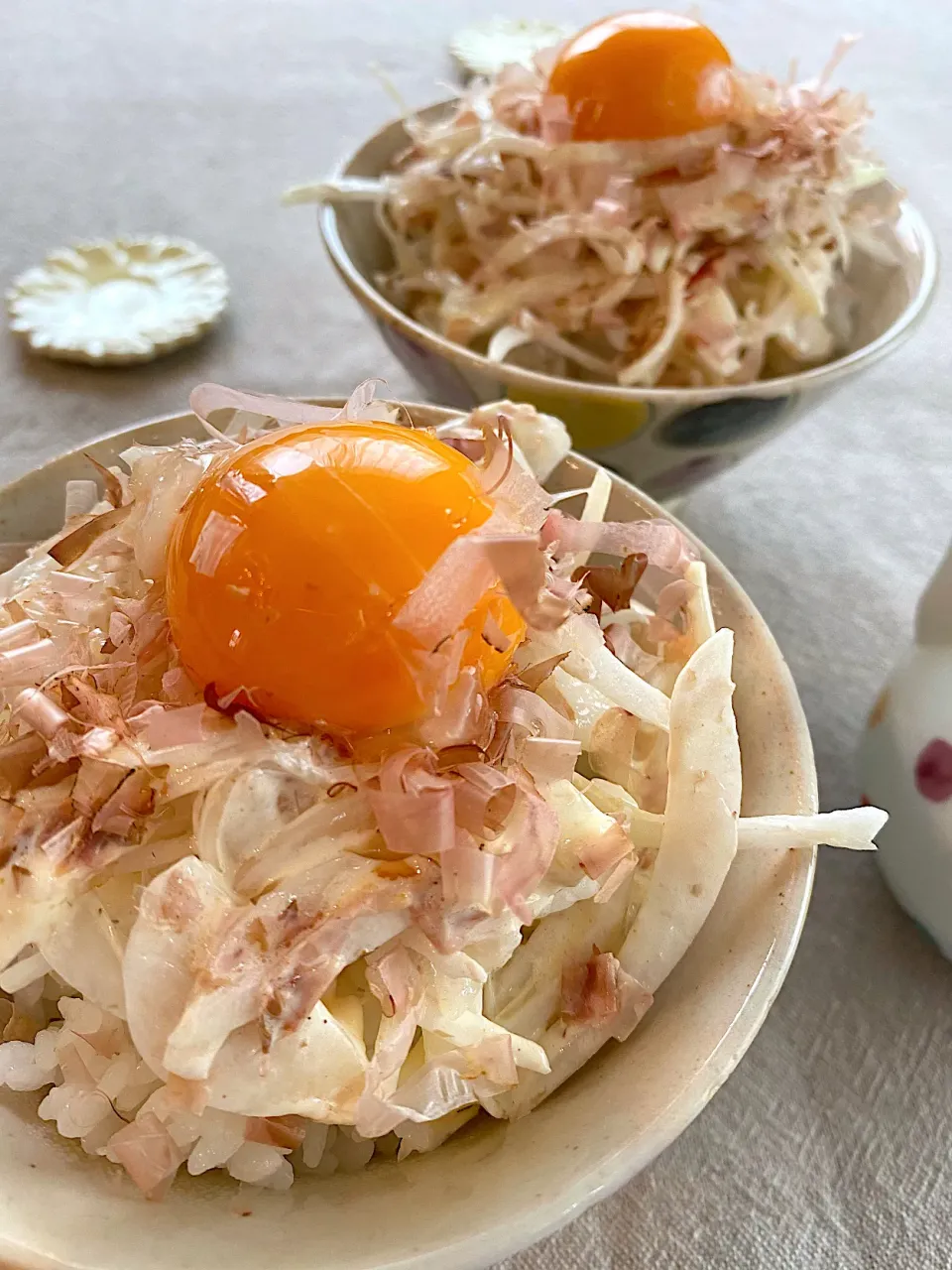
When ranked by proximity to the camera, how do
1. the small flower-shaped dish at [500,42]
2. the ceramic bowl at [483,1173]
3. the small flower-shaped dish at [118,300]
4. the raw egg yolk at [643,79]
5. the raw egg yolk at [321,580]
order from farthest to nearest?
the small flower-shaped dish at [500,42] < the small flower-shaped dish at [118,300] < the raw egg yolk at [643,79] < the raw egg yolk at [321,580] < the ceramic bowl at [483,1173]

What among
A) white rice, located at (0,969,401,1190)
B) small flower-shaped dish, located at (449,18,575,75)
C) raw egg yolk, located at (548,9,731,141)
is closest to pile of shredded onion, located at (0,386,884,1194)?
white rice, located at (0,969,401,1190)

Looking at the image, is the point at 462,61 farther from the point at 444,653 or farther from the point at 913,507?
the point at 444,653

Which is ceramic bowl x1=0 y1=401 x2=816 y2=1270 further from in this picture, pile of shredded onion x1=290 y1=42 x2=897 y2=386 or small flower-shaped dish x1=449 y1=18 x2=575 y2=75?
small flower-shaped dish x1=449 y1=18 x2=575 y2=75

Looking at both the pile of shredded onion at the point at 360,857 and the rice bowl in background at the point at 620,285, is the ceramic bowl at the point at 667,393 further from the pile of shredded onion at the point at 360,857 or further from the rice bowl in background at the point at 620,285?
the pile of shredded onion at the point at 360,857

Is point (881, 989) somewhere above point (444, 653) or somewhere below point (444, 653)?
below

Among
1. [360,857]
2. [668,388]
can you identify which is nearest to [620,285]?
[668,388]

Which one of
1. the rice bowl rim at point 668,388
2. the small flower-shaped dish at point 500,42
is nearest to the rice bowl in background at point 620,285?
the rice bowl rim at point 668,388

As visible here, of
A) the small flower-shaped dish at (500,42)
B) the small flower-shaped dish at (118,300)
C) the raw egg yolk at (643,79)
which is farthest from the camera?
the small flower-shaped dish at (500,42)

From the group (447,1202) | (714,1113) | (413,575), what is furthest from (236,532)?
(714,1113)
